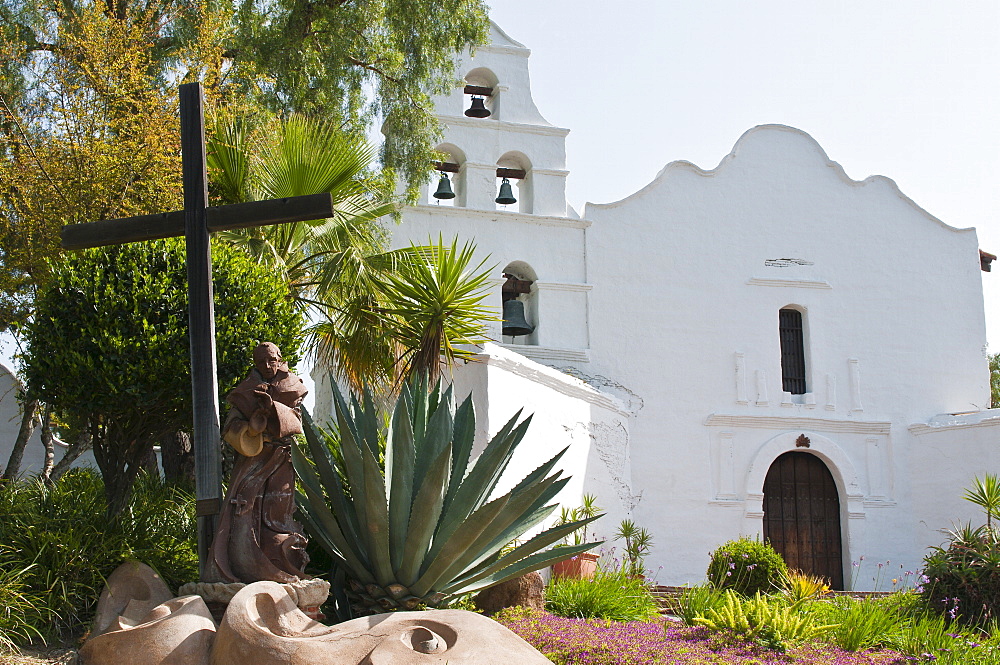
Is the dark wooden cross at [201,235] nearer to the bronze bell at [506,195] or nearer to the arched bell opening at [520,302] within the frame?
the arched bell opening at [520,302]

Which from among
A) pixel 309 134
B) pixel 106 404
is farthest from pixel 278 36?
pixel 106 404

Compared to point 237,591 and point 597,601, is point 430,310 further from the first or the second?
point 237,591

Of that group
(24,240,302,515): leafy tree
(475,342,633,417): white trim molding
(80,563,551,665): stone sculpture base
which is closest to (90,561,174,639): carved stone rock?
(80,563,551,665): stone sculpture base

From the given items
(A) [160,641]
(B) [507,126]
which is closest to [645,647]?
(A) [160,641]

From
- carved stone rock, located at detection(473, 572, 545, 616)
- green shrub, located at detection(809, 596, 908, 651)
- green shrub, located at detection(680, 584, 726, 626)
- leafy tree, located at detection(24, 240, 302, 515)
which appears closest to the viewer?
leafy tree, located at detection(24, 240, 302, 515)

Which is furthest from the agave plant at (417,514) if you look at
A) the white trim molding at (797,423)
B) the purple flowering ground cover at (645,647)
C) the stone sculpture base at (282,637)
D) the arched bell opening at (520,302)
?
the white trim molding at (797,423)

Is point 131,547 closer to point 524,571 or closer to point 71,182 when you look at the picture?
point 524,571

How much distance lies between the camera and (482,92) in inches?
608

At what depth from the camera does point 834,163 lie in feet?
53.8

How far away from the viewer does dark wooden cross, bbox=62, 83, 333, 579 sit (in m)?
5.38

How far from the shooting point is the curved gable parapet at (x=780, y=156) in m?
15.9

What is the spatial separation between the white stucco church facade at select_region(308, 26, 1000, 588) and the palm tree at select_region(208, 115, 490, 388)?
462 cm

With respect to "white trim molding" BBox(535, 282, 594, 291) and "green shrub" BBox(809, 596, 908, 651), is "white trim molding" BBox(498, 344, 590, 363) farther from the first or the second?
"green shrub" BBox(809, 596, 908, 651)

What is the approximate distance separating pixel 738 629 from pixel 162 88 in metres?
8.29
